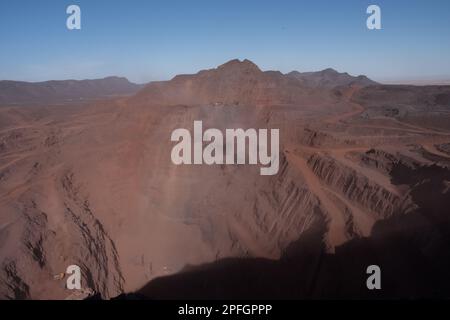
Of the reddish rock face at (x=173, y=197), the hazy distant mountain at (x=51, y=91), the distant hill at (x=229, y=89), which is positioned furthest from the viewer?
the hazy distant mountain at (x=51, y=91)

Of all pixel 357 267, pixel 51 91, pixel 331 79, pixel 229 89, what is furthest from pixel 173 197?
pixel 51 91

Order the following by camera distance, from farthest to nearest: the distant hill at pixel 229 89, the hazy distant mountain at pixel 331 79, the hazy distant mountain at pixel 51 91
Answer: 1. the hazy distant mountain at pixel 331 79
2. the hazy distant mountain at pixel 51 91
3. the distant hill at pixel 229 89

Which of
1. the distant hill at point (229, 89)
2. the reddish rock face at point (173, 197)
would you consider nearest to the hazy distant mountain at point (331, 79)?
the distant hill at point (229, 89)

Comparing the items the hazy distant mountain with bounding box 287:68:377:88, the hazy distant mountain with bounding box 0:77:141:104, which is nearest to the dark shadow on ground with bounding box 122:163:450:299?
the hazy distant mountain with bounding box 0:77:141:104

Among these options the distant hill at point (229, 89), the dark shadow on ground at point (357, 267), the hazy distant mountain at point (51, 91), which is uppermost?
the hazy distant mountain at point (51, 91)

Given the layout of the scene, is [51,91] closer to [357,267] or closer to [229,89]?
[229,89]

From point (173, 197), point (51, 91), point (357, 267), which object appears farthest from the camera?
point (51, 91)

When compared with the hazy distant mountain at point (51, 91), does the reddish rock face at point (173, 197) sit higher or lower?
lower

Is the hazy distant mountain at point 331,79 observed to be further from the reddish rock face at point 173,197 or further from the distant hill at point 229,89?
the reddish rock face at point 173,197
